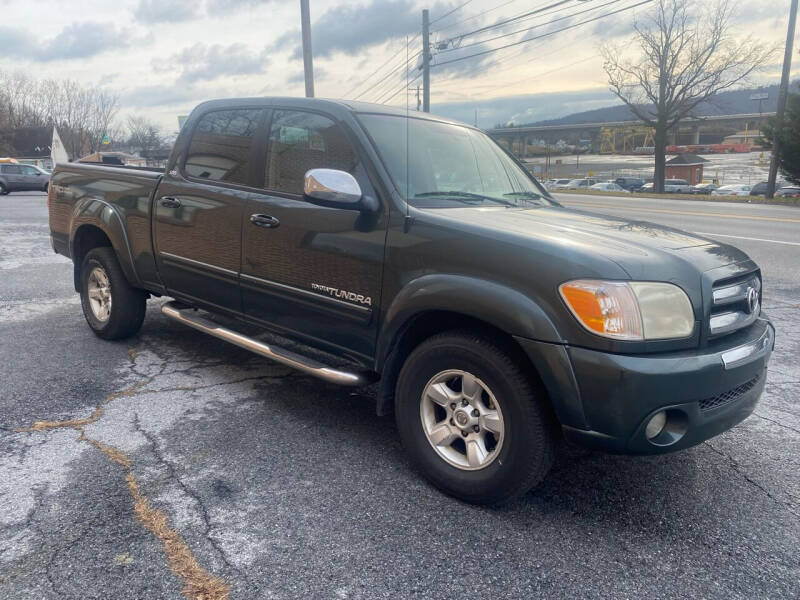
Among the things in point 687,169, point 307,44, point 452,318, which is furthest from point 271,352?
point 687,169

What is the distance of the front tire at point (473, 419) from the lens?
2639 mm

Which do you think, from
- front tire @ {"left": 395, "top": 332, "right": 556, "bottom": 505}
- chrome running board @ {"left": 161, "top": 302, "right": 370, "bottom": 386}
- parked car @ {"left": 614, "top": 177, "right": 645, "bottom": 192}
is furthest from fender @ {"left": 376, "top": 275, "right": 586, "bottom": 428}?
parked car @ {"left": 614, "top": 177, "right": 645, "bottom": 192}

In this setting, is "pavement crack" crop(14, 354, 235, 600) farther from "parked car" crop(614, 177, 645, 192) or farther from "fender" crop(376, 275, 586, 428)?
"parked car" crop(614, 177, 645, 192)

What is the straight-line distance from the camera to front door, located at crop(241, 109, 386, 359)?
3252mm

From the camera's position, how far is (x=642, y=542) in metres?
2.63

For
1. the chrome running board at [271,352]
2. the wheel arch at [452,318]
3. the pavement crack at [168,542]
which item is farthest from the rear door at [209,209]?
the wheel arch at [452,318]

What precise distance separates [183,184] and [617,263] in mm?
3034

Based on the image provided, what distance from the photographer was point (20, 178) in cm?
2961

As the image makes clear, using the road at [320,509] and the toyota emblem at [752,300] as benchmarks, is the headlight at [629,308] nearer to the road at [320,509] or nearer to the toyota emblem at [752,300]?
the toyota emblem at [752,300]

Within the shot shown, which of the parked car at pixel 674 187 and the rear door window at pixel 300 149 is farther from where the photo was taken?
the parked car at pixel 674 187

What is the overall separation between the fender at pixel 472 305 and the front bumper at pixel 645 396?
0.09m

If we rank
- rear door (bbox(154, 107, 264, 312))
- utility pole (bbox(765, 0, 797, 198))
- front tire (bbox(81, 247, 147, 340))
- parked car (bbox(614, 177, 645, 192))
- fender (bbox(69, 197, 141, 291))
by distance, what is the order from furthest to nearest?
parked car (bbox(614, 177, 645, 192))
utility pole (bbox(765, 0, 797, 198))
front tire (bbox(81, 247, 147, 340))
fender (bbox(69, 197, 141, 291))
rear door (bbox(154, 107, 264, 312))

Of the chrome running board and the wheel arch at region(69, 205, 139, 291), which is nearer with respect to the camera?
the chrome running board

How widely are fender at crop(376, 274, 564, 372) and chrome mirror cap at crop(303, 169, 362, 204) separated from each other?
0.52 metres
